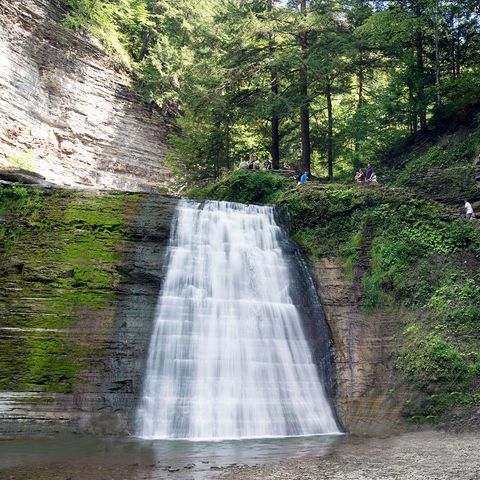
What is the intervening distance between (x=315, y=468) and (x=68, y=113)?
24238 millimetres

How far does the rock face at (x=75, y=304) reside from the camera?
38.1 ft

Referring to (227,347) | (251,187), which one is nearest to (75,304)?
(227,347)

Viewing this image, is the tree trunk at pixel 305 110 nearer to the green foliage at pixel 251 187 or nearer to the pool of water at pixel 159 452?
the green foliage at pixel 251 187

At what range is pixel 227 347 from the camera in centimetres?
1334

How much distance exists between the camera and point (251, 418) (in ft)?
38.9

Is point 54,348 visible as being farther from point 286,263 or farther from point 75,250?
point 286,263

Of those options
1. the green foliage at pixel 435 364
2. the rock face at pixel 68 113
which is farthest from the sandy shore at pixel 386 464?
the rock face at pixel 68 113

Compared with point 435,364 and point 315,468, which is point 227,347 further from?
point 315,468

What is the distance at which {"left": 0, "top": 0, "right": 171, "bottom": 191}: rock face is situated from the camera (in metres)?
24.4

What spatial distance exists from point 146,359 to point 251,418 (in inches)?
114

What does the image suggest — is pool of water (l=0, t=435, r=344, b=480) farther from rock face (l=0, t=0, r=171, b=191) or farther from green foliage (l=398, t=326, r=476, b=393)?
rock face (l=0, t=0, r=171, b=191)

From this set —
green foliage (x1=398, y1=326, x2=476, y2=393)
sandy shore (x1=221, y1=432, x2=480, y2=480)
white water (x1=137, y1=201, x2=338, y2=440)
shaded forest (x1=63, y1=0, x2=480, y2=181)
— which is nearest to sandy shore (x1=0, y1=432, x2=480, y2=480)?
sandy shore (x1=221, y1=432, x2=480, y2=480)

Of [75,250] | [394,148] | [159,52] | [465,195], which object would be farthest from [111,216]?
[159,52]

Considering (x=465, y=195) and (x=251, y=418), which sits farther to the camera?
(x=465, y=195)
